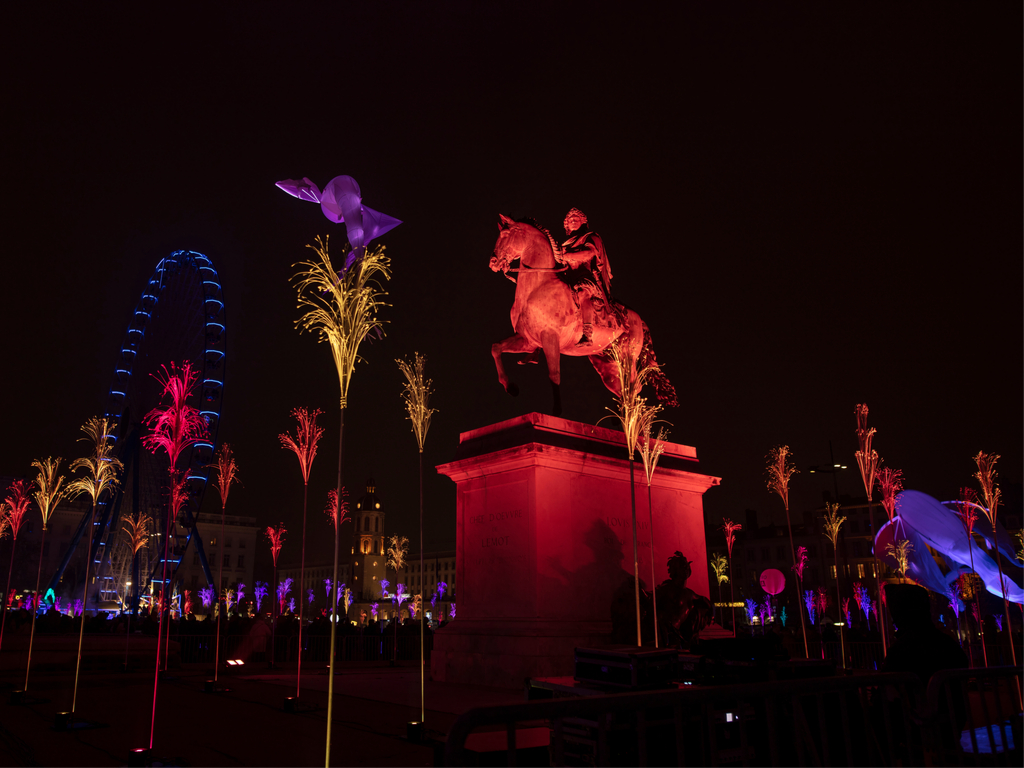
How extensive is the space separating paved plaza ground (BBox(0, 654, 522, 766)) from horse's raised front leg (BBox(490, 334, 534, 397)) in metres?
5.22

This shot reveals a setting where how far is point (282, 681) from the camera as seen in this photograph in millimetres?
13617

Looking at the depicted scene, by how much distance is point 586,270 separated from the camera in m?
14.0

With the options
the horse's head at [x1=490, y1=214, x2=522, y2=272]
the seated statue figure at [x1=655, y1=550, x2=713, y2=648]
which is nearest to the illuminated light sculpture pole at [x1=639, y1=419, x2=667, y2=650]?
the seated statue figure at [x1=655, y1=550, x2=713, y2=648]

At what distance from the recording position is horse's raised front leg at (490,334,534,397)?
13.5 meters

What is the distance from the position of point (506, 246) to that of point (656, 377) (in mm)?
4381

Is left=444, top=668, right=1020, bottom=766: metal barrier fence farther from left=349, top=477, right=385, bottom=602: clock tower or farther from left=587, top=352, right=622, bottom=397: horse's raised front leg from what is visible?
left=349, top=477, right=385, bottom=602: clock tower

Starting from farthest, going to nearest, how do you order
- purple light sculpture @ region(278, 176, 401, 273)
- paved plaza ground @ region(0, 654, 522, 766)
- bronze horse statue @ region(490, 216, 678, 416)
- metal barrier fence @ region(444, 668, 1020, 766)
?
bronze horse statue @ region(490, 216, 678, 416) → purple light sculpture @ region(278, 176, 401, 273) → paved plaza ground @ region(0, 654, 522, 766) → metal barrier fence @ region(444, 668, 1020, 766)

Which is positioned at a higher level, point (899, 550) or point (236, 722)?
point (899, 550)

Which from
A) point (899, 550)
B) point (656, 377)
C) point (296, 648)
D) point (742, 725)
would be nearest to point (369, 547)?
point (899, 550)

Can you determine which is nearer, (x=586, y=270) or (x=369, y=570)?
(x=586, y=270)

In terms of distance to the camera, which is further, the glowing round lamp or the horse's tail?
the glowing round lamp

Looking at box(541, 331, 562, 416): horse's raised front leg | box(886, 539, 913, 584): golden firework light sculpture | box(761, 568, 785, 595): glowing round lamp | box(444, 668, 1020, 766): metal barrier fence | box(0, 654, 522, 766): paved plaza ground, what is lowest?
box(0, 654, 522, 766): paved plaza ground

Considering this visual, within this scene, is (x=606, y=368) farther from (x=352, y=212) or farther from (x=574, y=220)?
(x=352, y=212)

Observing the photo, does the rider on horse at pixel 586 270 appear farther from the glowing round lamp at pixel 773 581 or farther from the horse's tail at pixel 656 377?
the glowing round lamp at pixel 773 581
